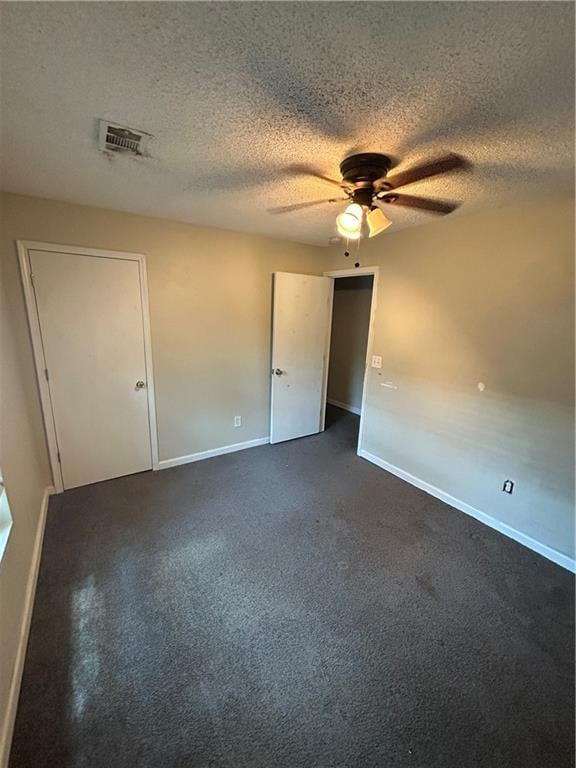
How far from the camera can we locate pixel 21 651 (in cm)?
146

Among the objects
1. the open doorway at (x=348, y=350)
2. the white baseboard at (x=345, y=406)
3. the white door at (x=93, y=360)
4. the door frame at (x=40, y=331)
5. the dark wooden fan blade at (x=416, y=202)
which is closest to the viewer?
the dark wooden fan blade at (x=416, y=202)

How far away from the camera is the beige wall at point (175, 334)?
6.44 feet

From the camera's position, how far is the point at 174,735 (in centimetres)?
123

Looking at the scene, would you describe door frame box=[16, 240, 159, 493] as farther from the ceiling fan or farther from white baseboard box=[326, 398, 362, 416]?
white baseboard box=[326, 398, 362, 416]

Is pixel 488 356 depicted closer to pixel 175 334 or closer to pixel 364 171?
pixel 364 171

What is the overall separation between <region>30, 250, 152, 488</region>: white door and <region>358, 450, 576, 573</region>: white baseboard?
252cm

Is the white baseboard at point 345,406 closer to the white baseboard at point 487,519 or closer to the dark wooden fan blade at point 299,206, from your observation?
the white baseboard at point 487,519

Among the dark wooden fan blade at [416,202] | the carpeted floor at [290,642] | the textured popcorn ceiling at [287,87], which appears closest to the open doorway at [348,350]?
the carpeted floor at [290,642]

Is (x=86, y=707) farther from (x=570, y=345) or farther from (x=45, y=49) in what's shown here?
(x=570, y=345)

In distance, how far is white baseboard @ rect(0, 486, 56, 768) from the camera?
115 centimetres

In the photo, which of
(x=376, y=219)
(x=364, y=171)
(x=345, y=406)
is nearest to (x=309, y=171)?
(x=364, y=171)

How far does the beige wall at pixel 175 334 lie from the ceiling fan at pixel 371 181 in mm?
1554

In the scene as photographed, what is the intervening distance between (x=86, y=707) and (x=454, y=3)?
8.68 ft

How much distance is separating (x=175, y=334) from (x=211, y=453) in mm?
1337
